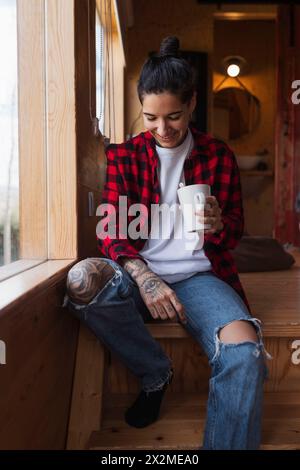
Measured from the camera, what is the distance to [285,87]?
417 cm

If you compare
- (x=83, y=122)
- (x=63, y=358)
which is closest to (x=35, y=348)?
(x=63, y=358)

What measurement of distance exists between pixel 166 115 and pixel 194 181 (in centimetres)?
22

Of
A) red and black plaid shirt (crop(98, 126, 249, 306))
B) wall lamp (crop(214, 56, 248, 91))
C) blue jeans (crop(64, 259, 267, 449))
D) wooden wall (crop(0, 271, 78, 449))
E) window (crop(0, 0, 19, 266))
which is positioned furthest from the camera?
wall lamp (crop(214, 56, 248, 91))

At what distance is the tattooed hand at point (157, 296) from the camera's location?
1.15 m

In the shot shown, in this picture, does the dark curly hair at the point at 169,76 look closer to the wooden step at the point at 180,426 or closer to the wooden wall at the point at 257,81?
the wooden step at the point at 180,426

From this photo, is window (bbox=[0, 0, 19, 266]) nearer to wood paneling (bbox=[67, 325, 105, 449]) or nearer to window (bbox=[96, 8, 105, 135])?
wood paneling (bbox=[67, 325, 105, 449])

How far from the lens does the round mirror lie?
499cm

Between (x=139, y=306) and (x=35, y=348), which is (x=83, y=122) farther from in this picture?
(x=35, y=348)

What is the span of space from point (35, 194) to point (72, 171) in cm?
14

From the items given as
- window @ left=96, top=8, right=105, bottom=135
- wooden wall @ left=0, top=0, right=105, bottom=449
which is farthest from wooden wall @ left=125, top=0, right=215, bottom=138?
wooden wall @ left=0, top=0, right=105, bottom=449

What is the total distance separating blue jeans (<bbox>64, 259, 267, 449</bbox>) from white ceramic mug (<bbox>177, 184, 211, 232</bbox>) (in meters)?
0.21

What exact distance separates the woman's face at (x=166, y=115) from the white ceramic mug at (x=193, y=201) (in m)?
0.26

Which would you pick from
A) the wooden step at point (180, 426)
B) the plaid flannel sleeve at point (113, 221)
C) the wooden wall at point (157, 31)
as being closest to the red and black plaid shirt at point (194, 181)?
the plaid flannel sleeve at point (113, 221)

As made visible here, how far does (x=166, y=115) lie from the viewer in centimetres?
122
